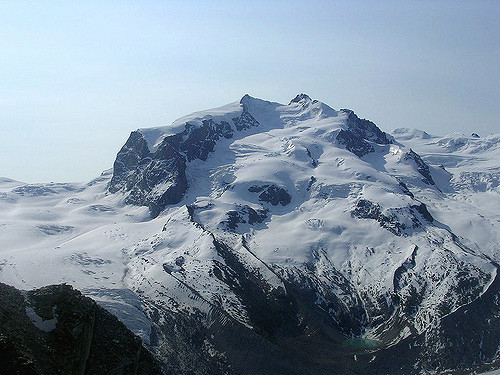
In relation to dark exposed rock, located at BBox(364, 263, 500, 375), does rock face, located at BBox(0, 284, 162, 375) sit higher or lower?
higher

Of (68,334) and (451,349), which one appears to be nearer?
(68,334)

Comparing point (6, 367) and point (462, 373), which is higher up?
point (6, 367)

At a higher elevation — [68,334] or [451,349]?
[68,334]

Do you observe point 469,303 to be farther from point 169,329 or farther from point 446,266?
point 169,329

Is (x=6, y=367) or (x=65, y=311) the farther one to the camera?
(x=65, y=311)

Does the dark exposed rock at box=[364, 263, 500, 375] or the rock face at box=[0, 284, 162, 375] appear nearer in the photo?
the rock face at box=[0, 284, 162, 375]

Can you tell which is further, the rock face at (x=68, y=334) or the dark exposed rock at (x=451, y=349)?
the dark exposed rock at (x=451, y=349)

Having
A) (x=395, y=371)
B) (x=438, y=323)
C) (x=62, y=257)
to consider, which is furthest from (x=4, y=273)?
(x=438, y=323)

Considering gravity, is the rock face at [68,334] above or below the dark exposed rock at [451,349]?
above
